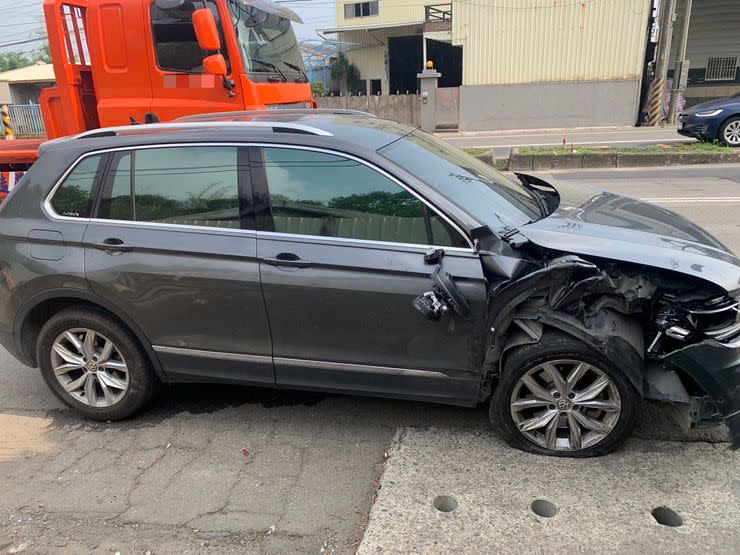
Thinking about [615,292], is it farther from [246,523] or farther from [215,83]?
[215,83]

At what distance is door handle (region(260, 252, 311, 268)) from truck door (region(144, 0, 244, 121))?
11.6ft

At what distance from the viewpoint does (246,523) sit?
2.74m

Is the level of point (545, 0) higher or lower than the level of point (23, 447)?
higher

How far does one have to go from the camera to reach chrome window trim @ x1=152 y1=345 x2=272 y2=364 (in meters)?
3.29

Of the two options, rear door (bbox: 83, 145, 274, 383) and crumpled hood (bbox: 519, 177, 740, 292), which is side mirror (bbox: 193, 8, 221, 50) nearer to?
rear door (bbox: 83, 145, 274, 383)

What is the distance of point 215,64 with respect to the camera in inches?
231

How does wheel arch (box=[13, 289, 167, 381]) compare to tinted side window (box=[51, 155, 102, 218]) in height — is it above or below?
below

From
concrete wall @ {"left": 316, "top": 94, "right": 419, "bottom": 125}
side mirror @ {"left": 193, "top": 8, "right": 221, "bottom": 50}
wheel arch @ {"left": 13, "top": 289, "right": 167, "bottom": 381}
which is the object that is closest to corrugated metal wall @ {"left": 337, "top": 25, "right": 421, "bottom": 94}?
concrete wall @ {"left": 316, "top": 94, "right": 419, "bottom": 125}

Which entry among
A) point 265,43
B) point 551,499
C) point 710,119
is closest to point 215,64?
point 265,43

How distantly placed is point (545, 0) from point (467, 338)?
21.3m

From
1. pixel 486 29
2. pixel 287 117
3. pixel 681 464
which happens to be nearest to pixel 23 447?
pixel 287 117

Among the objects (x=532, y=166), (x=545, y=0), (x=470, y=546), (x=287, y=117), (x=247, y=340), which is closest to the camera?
(x=470, y=546)

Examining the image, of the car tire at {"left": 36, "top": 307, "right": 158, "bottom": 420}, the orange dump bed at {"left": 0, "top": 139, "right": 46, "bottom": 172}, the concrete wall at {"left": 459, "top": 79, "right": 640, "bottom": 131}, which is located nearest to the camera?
the car tire at {"left": 36, "top": 307, "right": 158, "bottom": 420}

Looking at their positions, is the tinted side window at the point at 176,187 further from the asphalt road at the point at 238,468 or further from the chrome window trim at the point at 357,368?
the asphalt road at the point at 238,468
